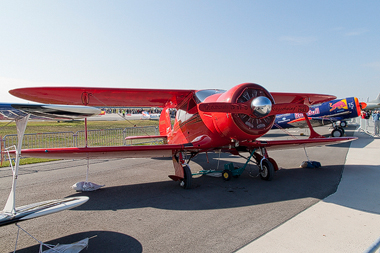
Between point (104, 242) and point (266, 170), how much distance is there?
4417 mm

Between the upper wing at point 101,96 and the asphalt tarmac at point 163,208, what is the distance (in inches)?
86.1

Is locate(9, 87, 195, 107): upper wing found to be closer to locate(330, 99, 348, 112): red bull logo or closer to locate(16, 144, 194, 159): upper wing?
locate(16, 144, 194, 159): upper wing

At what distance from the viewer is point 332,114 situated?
17.5m

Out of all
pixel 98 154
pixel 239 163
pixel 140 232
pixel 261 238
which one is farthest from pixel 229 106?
pixel 239 163

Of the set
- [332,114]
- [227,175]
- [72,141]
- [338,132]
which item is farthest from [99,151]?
[332,114]

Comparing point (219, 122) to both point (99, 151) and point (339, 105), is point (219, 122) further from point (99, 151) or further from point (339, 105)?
point (339, 105)

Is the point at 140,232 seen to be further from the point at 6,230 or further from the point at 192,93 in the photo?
the point at 192,93

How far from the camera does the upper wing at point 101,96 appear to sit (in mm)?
5545

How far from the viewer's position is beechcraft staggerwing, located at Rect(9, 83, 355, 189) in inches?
192

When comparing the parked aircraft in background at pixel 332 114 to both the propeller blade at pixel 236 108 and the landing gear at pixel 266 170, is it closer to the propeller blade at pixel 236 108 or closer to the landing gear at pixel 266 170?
the landing gear at pixel 266 170

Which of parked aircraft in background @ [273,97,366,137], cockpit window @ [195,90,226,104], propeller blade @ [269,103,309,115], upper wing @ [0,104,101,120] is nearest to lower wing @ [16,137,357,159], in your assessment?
cockpit window @ [195,90,226,104]

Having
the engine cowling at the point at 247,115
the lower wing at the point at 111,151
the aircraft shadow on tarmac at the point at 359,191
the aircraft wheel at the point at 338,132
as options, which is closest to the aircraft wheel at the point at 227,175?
the lower wing at the point at 111,151

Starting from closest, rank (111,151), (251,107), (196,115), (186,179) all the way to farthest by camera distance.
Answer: (251,107) < (111,151) < (186,179) < (196,115)

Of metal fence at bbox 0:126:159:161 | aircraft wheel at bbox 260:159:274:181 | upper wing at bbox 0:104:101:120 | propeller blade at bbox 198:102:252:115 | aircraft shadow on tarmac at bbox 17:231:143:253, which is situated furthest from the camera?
metal fence at bbox 0:126:159:161
